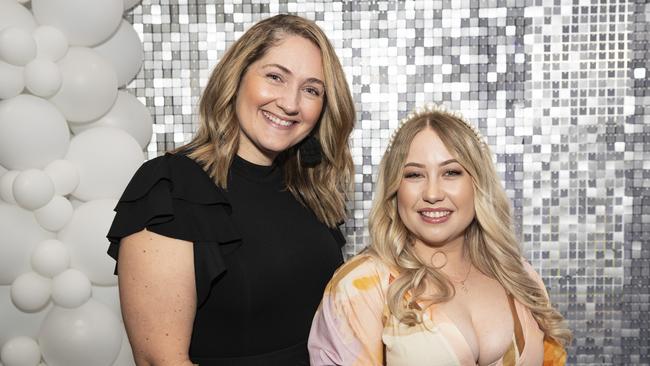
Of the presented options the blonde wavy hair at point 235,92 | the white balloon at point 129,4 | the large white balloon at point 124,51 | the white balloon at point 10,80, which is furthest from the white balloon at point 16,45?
the blonde wavy hair at point 235,92

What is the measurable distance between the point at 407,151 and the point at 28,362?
5.37 feet

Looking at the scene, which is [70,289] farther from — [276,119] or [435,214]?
[435,214]

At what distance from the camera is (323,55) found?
6.31ft

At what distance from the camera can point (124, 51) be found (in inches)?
105

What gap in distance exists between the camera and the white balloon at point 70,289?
92.2 inches

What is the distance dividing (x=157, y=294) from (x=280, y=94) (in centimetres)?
65

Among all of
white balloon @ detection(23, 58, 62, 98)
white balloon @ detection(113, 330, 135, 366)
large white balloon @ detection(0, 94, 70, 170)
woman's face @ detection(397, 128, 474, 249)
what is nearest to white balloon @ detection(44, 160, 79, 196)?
large white balloon @ detection(0, 94, 70, 170)

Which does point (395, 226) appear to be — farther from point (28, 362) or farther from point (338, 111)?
point (28, 362)

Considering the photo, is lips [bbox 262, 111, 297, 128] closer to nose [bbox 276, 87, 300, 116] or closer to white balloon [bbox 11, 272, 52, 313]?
nose [bbox 276, 87, 300, 116]

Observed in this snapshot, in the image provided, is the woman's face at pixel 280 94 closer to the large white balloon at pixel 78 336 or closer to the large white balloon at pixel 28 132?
the large white balloon at pixel 28 132

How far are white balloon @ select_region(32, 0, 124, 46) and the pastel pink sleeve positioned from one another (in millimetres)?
1438

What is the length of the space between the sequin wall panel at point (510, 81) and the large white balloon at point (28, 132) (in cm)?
70

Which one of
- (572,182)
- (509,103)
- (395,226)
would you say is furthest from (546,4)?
(395,226)

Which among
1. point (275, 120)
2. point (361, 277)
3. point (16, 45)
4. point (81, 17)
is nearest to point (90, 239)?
point (16, 45)
